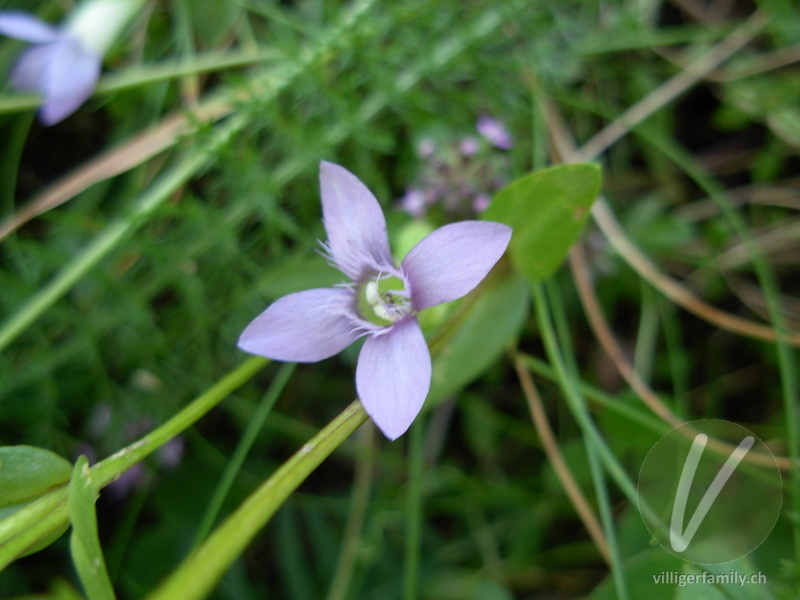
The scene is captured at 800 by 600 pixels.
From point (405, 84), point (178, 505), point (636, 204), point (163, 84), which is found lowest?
point (636, 204)

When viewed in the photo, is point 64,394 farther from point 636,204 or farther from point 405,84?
point 636,204

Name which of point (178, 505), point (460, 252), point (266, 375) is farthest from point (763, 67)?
point (178, 505)

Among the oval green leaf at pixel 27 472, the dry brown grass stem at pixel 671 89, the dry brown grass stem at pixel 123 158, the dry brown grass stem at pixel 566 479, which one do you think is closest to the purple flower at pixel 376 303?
the oval green leaf at pixel 27 472

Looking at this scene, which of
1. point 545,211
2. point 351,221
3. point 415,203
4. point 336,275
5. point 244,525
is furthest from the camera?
point 415,203

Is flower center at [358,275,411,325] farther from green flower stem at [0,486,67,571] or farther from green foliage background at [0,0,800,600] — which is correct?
green flower stem at [0,486,67,571]
